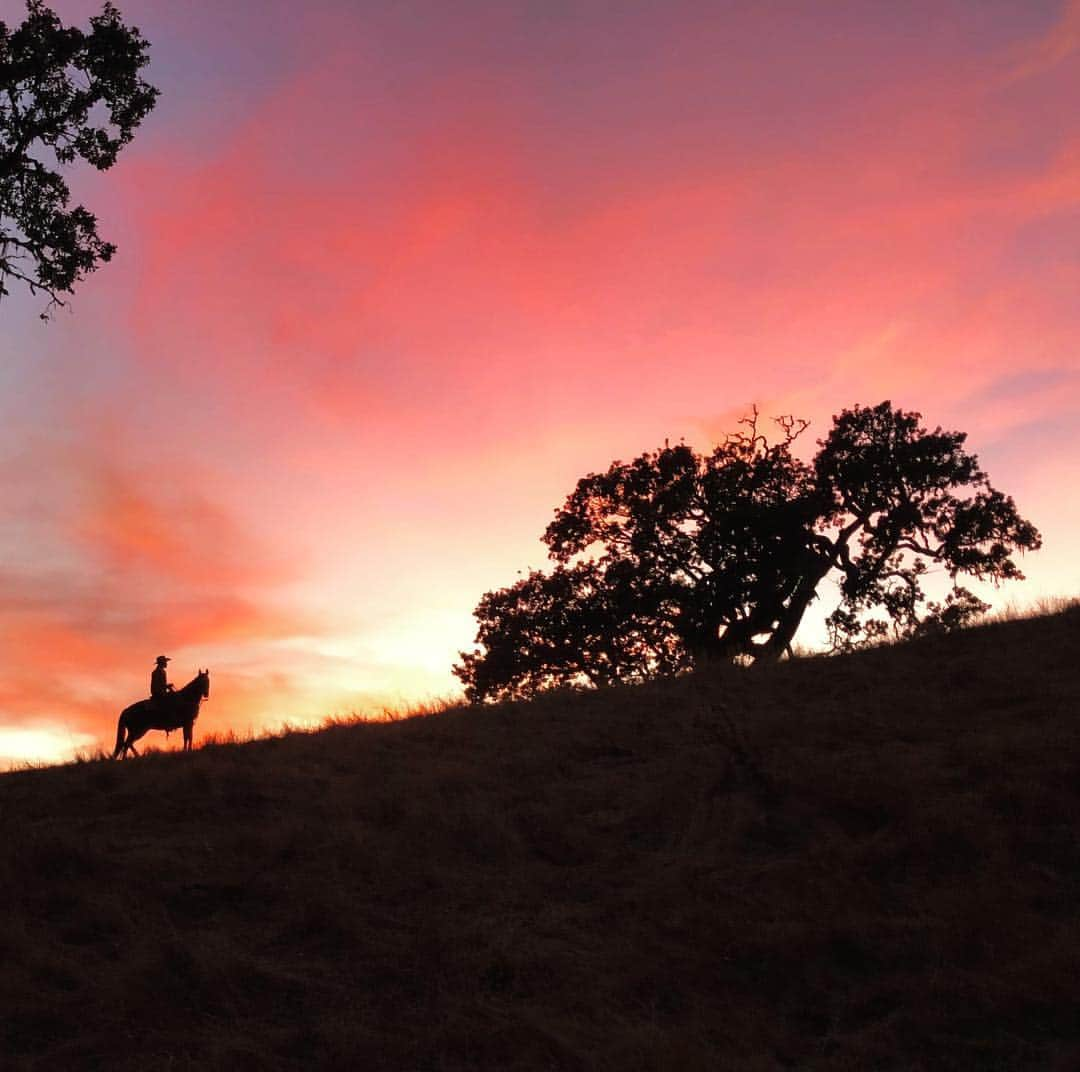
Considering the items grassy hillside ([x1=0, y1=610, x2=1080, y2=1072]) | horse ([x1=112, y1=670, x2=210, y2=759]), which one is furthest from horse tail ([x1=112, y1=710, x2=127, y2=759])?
grassy hillside ([x1=0, y1=610, x2=1080, y2=1072])

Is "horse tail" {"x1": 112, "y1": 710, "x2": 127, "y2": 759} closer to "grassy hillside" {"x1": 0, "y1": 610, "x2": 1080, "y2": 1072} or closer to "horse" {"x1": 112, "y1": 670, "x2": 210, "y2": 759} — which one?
"horse" {"x1": 112, "y1": 670, "x2": 210, "y2": 759}

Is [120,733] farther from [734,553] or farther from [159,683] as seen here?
[734,553]

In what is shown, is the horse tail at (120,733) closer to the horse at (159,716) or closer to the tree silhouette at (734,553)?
the horse at (159,716)

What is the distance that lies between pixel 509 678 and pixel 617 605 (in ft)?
14.7

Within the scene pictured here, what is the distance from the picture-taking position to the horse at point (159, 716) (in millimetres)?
20734

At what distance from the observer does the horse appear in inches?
816

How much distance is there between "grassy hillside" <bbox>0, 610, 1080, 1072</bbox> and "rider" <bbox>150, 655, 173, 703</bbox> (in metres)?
5.37

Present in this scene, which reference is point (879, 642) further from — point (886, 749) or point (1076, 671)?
point (886, 749)

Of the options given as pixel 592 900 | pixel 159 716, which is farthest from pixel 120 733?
Result: pixel 592 900

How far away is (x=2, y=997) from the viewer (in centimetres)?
875

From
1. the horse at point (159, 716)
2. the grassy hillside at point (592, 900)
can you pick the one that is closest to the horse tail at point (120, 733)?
the horse at point (159, 716)

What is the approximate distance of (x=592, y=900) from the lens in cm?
1006

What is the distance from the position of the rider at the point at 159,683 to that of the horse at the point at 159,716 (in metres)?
0.08

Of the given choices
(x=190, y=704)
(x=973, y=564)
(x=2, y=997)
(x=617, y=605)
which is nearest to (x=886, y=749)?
(x=2, y=997)
